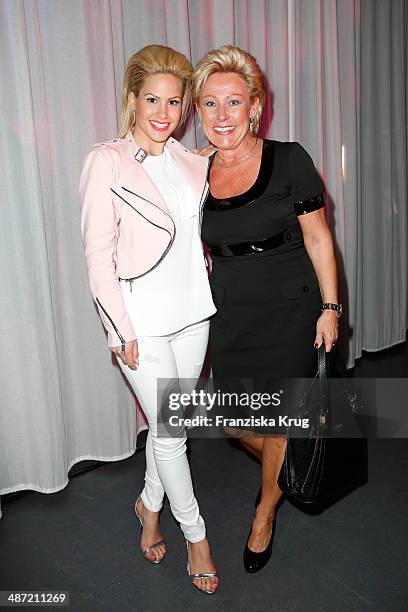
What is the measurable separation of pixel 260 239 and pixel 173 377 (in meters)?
0.55

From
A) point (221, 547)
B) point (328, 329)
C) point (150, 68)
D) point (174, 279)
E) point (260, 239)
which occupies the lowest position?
point (221, 547)

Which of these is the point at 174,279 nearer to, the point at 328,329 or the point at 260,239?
the point at 260,239

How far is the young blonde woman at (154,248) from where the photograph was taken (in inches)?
66.9

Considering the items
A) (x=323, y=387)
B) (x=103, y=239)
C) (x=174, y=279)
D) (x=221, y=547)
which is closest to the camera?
(x=103, y=239)

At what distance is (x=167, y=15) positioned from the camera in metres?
2.66

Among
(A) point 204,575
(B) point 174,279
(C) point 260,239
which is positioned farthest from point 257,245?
(A) point 204,575

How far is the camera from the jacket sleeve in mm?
1672

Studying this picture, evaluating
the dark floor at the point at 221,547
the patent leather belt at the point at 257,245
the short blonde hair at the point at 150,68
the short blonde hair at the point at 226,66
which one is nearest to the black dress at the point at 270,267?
the patent leather belt at the point at 257,245

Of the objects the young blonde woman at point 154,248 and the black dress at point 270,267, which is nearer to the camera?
the young blonde woman at point 154,248

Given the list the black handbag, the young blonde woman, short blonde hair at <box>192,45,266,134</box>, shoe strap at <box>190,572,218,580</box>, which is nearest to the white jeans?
the young blonde woman

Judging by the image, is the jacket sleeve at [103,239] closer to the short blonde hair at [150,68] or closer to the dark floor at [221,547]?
the short blonde hair at [150,68]

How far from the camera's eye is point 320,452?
1.98 metres

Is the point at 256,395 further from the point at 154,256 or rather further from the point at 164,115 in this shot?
the point at 164,115

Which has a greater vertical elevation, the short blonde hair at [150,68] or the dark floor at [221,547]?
the short blonde hair at [150,68]
